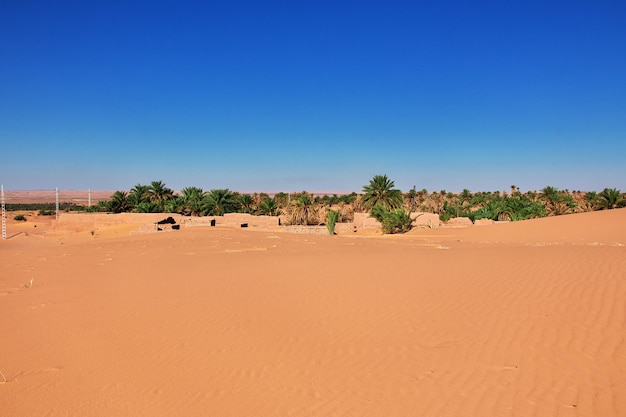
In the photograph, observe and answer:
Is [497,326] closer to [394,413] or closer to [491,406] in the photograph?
[491,406]

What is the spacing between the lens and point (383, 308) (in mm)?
6551

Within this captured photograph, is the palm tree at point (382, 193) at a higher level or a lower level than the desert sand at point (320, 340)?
higher

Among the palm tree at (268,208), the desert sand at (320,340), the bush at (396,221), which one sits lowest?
the desert sand at (320,340)

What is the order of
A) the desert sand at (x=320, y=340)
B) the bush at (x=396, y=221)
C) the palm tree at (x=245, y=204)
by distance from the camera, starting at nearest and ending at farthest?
the desert sand at (x=320, y=340) < the bush at (x=396, y=221) < the palm tree at (x=245, y=204)

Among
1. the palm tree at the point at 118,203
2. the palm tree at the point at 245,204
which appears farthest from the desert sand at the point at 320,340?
the palm tree at the point at 245,204

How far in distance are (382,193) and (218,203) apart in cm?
1236

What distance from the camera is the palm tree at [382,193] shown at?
3180 cm

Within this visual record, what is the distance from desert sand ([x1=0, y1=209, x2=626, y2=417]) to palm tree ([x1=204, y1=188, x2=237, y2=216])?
22.6 metres

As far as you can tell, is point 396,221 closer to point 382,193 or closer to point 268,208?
point 382,193

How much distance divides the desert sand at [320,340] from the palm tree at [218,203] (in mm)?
22570

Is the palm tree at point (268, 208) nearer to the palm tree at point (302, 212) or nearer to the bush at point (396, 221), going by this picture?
the palm tree at point (302, 212)

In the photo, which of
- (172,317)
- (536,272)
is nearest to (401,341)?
(172,317)

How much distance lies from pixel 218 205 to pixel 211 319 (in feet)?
89.9

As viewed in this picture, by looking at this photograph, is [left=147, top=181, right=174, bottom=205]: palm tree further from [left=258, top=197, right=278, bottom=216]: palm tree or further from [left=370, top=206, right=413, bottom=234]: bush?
[left=370, top=206, right=413, bottom=234]: bush
